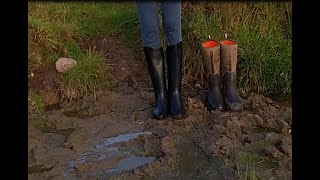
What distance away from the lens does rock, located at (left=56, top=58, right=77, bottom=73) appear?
424cm

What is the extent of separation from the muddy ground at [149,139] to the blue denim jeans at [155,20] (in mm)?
569

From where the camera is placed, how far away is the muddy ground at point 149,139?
294 centimetres

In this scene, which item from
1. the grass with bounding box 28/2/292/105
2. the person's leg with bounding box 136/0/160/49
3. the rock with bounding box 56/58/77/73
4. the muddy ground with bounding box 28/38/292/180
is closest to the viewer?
the muddy ground with bounding box 28/38/292/180

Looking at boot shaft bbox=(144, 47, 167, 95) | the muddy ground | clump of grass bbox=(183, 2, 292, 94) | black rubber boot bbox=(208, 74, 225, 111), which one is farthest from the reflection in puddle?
clump of grass bbox=(183, 2, 292, 94)

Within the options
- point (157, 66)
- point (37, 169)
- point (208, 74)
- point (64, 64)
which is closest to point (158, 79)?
point (157, 66)

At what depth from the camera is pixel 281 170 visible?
282 centimetres

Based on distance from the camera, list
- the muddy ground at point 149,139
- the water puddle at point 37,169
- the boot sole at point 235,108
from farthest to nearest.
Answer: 1. the boot sole at point 235,108
2. the water puddle at point 37,169
3. the muddy ground at point 149,139

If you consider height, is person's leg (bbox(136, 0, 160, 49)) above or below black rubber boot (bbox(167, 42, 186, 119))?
above

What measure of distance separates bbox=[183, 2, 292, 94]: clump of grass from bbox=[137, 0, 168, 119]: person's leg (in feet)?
2.10

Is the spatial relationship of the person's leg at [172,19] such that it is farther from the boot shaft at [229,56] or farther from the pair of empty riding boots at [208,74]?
the boot shaft at [229,56]

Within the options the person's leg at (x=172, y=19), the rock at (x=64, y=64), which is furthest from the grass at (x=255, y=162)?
the rock at (x=64, y=64)

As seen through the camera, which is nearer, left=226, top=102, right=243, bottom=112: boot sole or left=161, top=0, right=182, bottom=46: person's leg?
left=161, top=0, right=182, bottom=46: person's leg

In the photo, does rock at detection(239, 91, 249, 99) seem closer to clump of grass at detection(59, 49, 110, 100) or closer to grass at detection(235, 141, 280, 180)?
grass at detection(235, 141, 280, 180)
